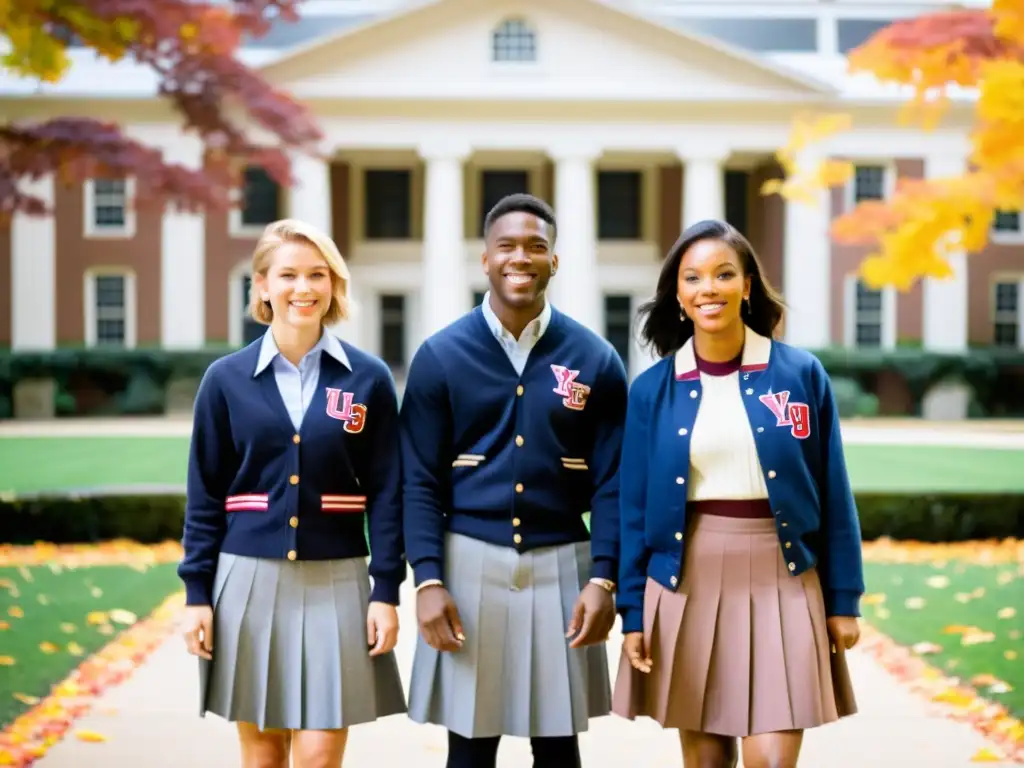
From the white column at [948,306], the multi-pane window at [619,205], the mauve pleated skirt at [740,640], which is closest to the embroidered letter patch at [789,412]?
the mauve pleated skirt at [740,640]

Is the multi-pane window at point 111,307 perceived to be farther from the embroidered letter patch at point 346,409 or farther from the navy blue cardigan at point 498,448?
the navy blue cardigan at point 498,448

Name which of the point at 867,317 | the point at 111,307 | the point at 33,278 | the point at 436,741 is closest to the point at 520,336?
the point at 436,741

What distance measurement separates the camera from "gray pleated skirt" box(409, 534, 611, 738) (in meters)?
3.49

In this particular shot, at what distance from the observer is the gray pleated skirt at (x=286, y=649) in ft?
11.4

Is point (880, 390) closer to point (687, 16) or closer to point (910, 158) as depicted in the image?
point (910, 158)

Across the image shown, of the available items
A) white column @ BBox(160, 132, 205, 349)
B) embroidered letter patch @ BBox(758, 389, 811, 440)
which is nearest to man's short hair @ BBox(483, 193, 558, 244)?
embroidered letter patch @ BBox(758, 389, 811, 440)

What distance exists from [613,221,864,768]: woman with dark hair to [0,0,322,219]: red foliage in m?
11.1

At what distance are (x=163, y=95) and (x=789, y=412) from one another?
14459mm

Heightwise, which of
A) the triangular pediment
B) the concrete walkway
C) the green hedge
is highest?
the triangular pediment

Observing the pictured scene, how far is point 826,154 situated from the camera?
28750 mm

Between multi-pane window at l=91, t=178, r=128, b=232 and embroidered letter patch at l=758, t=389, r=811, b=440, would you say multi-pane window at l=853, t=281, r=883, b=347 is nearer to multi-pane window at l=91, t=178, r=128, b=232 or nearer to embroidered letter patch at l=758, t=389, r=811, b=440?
multi-pane window at l=91, t=178, r=128, b=232

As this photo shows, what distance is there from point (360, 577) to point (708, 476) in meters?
1.13

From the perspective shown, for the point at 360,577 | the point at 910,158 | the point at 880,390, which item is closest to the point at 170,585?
the point at 360,577

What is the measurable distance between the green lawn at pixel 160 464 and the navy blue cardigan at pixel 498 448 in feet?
29.4
